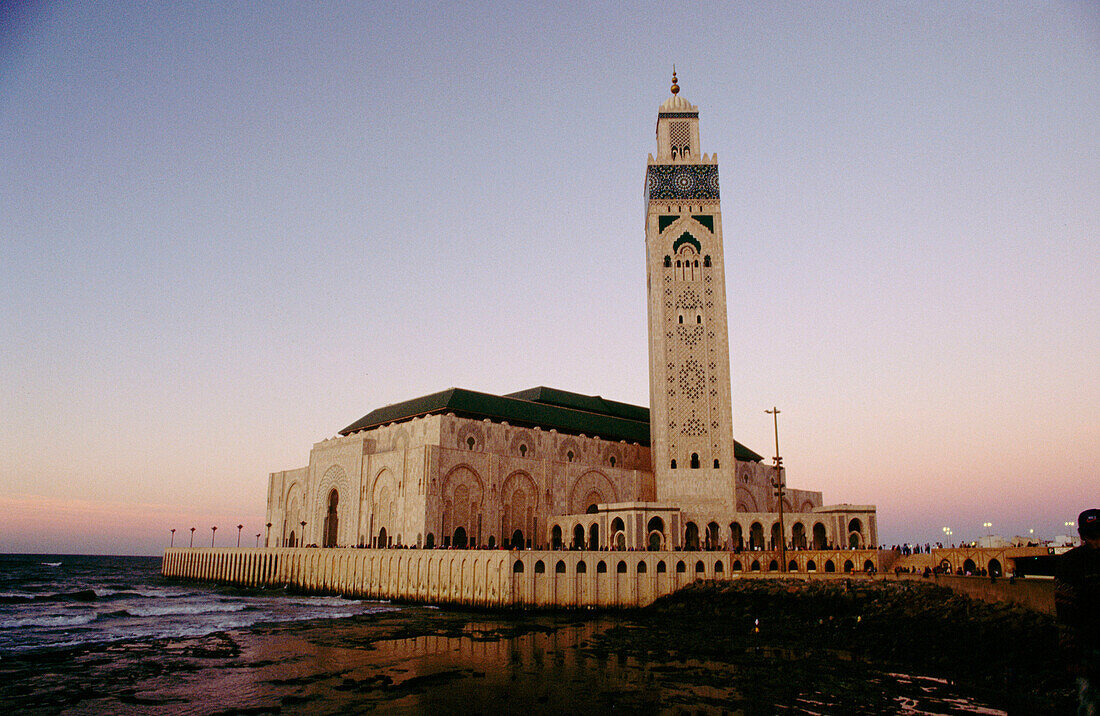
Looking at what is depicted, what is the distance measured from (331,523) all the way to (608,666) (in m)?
41.3

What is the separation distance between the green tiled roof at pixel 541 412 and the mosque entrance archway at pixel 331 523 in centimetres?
635

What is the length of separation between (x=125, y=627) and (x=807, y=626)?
3025 cm

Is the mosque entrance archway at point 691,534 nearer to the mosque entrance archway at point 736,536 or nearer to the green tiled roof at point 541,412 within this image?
the mosque entrance archway at point 736,536

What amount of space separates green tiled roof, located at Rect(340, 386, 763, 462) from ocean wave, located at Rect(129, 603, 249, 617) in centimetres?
1857

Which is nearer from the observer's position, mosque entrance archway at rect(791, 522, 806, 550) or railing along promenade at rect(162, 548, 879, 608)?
railing along promenade at rect(162, 548, 879, 608)

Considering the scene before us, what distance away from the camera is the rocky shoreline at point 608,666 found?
16.7 m

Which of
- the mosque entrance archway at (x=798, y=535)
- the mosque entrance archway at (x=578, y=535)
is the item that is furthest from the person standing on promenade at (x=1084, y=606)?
the mosque entrance archway at (x=578, y=535)

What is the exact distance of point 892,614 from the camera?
25.8 metres

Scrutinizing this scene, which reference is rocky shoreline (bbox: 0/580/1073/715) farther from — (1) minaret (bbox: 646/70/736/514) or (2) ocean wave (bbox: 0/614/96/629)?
(1) minaret (bbox: 646/70/736/514)

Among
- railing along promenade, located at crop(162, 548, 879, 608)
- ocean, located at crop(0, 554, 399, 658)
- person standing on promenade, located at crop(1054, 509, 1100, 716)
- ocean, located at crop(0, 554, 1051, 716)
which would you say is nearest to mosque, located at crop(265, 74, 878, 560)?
railing along promenade, located at crop(162, 548, 879, 608)

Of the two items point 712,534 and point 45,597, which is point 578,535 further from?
point 45,597

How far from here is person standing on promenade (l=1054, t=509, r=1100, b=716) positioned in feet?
15.3

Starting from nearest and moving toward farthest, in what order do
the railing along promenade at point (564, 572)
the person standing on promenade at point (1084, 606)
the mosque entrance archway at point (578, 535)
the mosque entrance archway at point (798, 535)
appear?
the person standing on promenade at point (1084, 606) → the railing along promenade at point (564, 572) → the mosque entrance archway at point (798, 535) → the mosque entrance archway at point (578, 535)

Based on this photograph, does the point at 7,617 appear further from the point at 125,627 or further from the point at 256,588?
the point at 256,588
